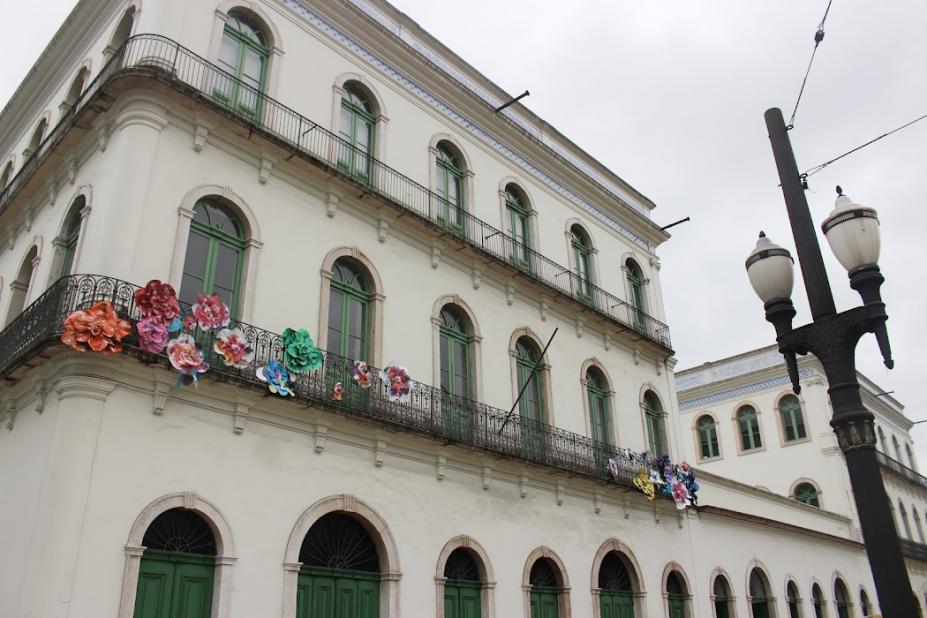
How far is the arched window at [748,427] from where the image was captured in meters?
33.8

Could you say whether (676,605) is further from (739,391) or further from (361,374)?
(739,391)

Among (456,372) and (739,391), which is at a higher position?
(739,391)

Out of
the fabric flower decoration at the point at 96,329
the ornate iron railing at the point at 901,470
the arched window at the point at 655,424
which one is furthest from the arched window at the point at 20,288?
the ornate iron railing at the point at 901,470

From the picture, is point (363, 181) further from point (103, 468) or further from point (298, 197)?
point (103, 468)

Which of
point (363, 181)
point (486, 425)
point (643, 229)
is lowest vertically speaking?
point (486, 425)

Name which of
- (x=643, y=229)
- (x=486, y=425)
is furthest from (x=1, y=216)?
(x=643, y=229)

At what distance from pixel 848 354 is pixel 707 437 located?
104 ft

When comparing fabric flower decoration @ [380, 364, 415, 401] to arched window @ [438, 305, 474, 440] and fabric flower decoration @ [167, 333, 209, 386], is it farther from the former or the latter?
fabric flower decoration @ [167, 333, 209, 386]

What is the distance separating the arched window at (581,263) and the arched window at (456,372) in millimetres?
4700

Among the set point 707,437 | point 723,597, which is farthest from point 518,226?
point 707,437

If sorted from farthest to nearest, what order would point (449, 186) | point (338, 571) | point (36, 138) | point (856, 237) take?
point (449, 186), point (36, 138), point (338, 571), point (856, 237)

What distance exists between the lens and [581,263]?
20734 millimetres

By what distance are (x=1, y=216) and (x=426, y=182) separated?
8.32 meters

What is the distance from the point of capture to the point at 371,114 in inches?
621
